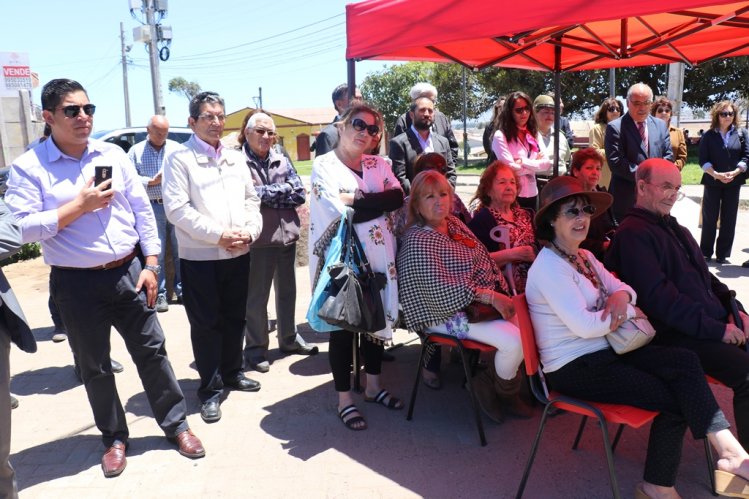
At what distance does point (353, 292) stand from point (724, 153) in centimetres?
615

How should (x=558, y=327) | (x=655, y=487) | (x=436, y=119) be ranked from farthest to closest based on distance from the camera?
(x=436, y=119)
(x=558, y=327)
(x=655, y=487)

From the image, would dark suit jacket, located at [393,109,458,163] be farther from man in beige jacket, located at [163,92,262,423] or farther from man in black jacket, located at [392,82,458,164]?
man in beige jacket, located at [163,92,262,423]

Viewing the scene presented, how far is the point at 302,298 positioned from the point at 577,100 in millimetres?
26240

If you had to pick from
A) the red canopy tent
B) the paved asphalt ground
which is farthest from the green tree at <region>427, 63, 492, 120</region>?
the paved asphalt ground

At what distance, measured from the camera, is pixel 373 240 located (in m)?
3.55

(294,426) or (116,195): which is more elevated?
(116,195)

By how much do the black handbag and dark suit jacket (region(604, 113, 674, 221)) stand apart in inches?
141

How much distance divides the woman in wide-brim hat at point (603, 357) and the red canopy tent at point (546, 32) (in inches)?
33.8

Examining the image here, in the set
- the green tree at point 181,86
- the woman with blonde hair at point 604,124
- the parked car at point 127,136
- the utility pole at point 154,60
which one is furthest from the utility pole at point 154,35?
the green tree at point 181,86

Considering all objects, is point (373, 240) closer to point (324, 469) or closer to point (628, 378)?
point (324, 469)

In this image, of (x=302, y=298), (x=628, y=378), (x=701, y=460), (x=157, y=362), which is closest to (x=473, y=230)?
(x=628, y=378)

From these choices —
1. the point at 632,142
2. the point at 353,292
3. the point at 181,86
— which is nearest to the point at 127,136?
the point at 632,142

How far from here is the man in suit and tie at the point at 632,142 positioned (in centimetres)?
583

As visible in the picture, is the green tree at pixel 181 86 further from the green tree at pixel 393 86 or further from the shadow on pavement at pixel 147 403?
the shadow on pavement at pixel 147 403
